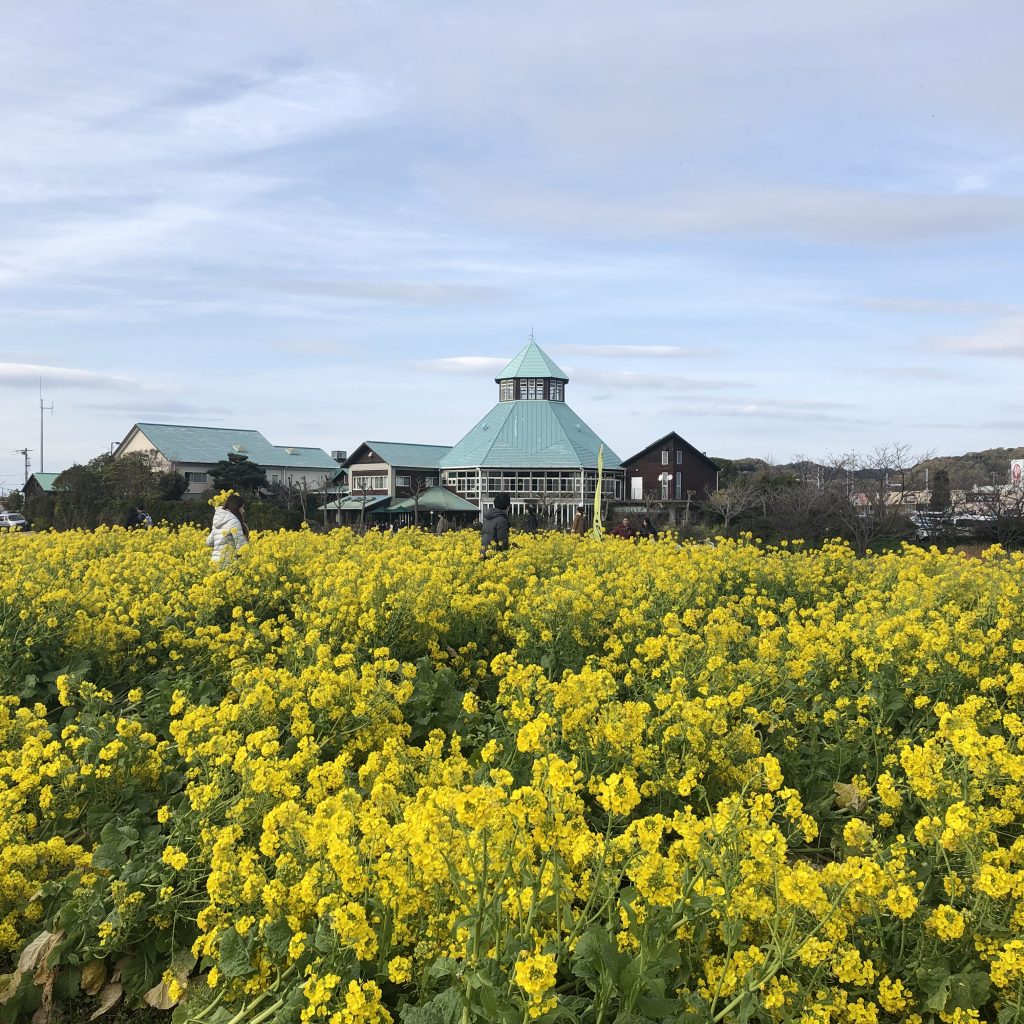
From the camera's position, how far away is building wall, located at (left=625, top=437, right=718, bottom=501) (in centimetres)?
5981

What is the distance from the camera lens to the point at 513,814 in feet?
9.46

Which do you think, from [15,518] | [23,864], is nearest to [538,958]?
[23,864]

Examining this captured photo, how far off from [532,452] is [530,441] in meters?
1.03

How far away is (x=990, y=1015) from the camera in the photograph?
11.2 feet

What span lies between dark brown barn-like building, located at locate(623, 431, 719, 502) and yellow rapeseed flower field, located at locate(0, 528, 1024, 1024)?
172 ft

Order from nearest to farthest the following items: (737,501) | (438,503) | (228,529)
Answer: (228,529)
(737,501)
(438,503)

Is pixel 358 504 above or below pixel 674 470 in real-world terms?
below

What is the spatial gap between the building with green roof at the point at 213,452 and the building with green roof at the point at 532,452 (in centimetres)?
1065

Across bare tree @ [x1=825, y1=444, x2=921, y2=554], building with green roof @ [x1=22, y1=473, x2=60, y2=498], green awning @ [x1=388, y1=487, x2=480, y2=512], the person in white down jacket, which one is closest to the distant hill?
bare tree @ [x1=825, y1=444, x2=921, y2=554]

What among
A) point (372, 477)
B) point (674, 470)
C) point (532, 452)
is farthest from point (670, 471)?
point (372, 477)

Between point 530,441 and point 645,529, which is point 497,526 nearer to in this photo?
point 645,529

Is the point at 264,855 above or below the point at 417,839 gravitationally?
below

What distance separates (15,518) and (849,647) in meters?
56.7

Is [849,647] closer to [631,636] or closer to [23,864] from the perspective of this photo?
[631,636]
